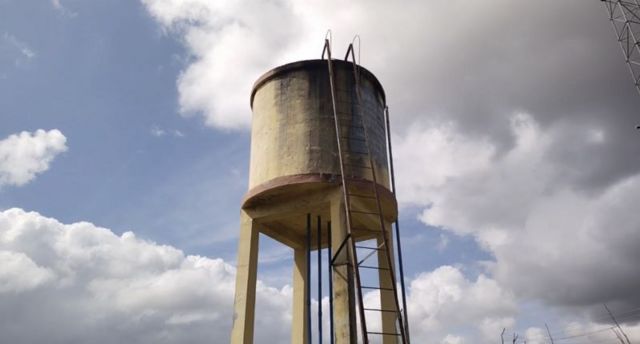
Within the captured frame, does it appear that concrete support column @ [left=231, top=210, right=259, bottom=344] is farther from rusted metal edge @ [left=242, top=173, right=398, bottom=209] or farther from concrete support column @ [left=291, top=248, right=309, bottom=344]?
concrete support column @ [left=291, top=248, right=309, bottom=344]

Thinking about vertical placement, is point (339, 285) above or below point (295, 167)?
below

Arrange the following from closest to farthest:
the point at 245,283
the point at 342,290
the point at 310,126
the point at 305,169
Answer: the point at 342,290
the point at 245,283
the point at 305,169
the point at 310,126

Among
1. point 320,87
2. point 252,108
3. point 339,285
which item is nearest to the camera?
point 339,285

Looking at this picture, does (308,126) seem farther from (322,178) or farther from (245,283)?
(245,283)

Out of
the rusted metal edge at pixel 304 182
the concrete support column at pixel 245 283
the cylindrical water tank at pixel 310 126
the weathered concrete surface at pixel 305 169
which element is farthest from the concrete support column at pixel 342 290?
the concrete support column at pixel 245 283

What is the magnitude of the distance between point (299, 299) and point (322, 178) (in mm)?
4435

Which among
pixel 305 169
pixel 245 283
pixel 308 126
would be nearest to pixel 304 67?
pixel 308 126

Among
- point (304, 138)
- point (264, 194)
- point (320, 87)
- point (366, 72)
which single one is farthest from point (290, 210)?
point (366, 72)

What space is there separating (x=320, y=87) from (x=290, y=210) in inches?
126

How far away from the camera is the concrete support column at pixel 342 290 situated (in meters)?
9.69

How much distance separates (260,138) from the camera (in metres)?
12.6

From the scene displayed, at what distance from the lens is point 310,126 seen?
39.7 ft

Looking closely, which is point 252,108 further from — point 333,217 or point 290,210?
point 333,217

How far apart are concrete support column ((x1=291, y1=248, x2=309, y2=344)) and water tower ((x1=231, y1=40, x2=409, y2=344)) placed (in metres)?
0.05
